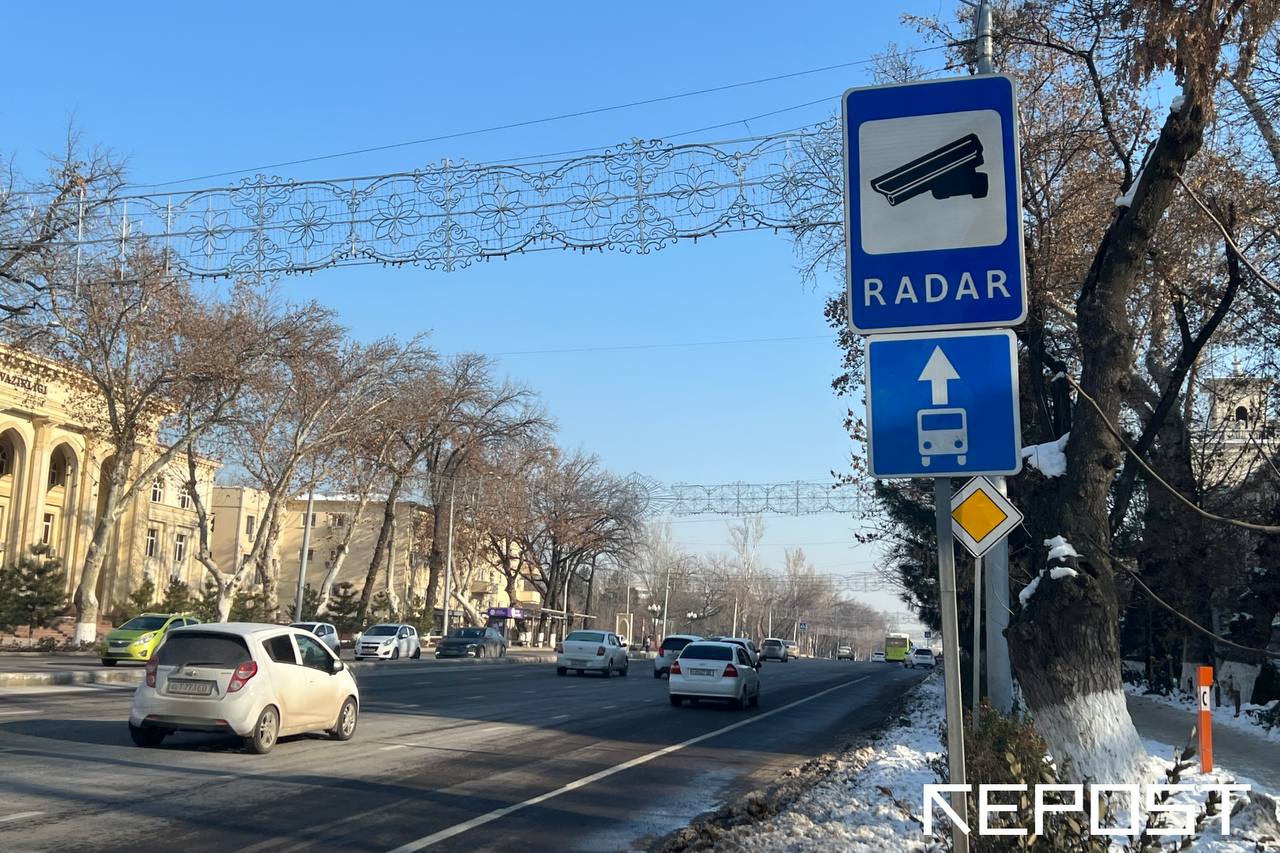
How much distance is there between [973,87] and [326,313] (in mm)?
38666

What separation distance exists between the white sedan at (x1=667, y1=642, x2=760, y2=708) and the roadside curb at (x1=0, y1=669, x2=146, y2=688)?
11533mm

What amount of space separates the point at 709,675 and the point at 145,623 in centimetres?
1895

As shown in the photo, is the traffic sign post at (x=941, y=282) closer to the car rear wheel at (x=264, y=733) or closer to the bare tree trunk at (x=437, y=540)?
the car rear wheel at (x=264, y=733)

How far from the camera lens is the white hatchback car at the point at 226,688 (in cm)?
1323

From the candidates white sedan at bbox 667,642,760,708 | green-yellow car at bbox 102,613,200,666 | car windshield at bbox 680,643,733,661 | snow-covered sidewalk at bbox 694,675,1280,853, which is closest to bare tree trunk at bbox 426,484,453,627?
green-yellow car at bbox 102,613,200,666

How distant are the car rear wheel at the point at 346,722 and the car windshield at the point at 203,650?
222 cm

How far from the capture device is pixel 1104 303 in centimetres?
1114

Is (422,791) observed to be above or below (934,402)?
below

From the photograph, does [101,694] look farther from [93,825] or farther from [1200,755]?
[1200,755]

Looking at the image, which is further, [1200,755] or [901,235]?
[1200,755]

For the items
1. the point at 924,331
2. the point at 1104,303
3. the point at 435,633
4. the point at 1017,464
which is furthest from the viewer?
the point at 435,633

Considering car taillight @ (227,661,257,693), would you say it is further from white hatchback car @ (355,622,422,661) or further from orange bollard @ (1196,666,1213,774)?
white hatchback car @ (355,622,422,661)

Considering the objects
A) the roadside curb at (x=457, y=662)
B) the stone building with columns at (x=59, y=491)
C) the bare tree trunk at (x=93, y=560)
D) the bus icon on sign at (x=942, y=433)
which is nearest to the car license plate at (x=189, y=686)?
the bus icon on sign at (x=942, y=433)

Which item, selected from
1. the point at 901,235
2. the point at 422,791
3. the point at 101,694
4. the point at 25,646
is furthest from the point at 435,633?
the point at 901,235
